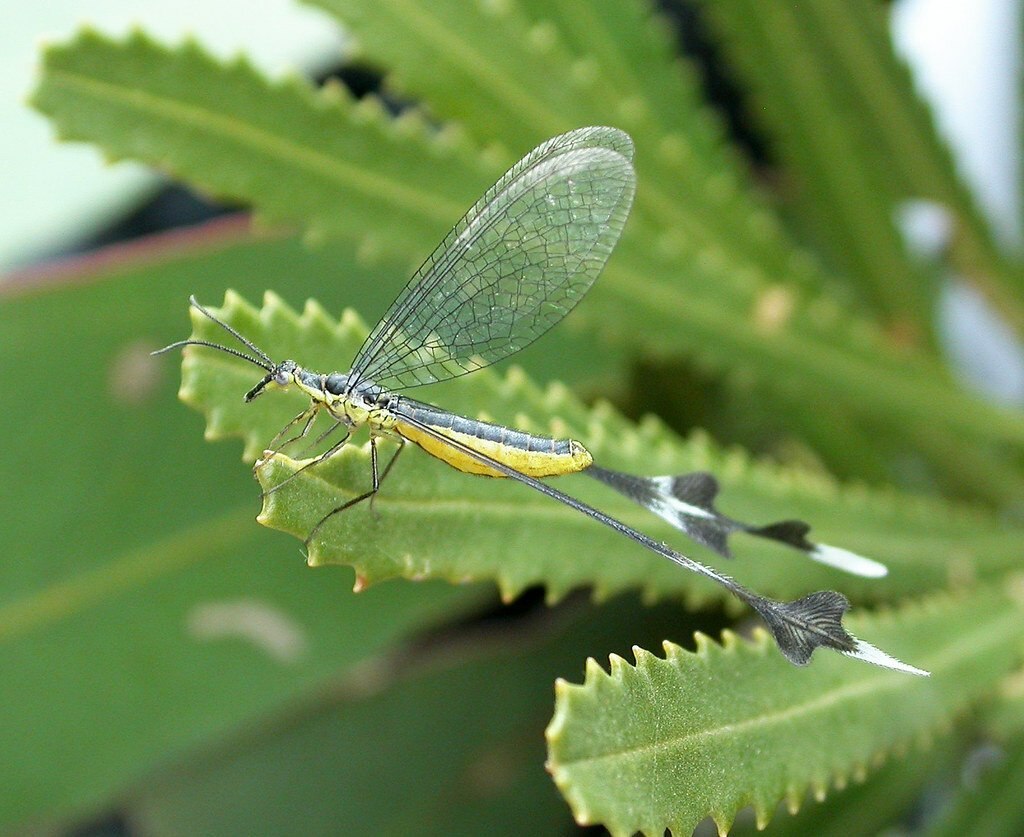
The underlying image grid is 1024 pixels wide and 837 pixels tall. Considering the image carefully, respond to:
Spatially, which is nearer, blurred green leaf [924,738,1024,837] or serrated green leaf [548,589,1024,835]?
serrated green leaf [548,589,1024,835]

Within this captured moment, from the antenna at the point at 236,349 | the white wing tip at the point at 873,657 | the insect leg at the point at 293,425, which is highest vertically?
the white wing tip at the point at 873,657

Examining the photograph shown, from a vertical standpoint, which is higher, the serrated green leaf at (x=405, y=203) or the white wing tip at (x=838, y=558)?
the serrated green leaf at (x=405, y=203)

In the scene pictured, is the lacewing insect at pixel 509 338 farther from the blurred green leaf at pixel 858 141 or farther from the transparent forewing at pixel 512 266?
the blurred green leaf at pixel 858 141

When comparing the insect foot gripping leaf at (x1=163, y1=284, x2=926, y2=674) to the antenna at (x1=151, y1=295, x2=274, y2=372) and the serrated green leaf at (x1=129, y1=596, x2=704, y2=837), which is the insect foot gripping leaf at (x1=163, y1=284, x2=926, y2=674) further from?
the serrated green leaf at (x1=129, y1=596, x2=704, y2=837)

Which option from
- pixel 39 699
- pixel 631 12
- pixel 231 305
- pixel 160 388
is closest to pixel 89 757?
pixel 39 699

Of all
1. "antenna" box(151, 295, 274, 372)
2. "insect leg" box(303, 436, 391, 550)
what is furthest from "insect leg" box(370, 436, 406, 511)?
"antenna" box(151, 295, 274, 372)

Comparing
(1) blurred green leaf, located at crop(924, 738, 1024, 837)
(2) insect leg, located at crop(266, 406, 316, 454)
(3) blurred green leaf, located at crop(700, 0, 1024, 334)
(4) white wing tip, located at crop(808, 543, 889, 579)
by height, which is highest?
(3) blurred green leaf, located at crop(700, 0, 1024, 334)

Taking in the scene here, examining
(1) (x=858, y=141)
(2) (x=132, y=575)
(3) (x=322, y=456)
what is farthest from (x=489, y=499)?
(1) (x=858, y=141)

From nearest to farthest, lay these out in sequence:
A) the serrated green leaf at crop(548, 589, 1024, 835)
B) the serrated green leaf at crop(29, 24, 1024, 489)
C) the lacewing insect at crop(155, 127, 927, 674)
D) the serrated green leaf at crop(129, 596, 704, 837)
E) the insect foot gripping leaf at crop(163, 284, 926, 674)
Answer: the serrated green leaf at crop(548, 589, 1024, 835)
the insect foot gripping leaf at crop(163, 284, 926, 674)
the lacewing insect at crop(155, 127, 927, 674)
the serrated green leaf at crop(29, 24, 1024, 489)
the serrated green leaf at crop(129, 596, 704, 837)

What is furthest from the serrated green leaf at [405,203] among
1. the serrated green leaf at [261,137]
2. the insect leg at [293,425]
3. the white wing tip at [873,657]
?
the white wing tip at [873,657]
